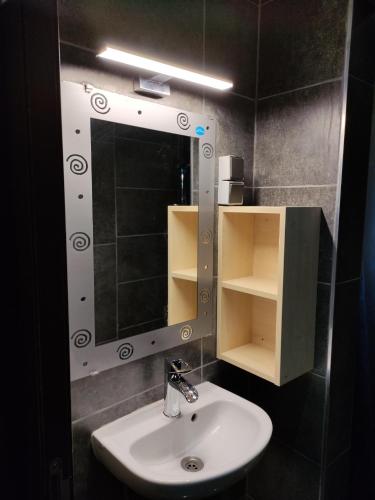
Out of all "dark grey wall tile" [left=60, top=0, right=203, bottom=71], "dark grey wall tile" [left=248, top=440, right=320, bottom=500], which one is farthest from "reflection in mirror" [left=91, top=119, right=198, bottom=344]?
"dark grey wall tile" [left=248, top=440, right=320, bottom=500]

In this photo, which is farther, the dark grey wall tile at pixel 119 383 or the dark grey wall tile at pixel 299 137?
the dark grey wall tile at pixel 299 137

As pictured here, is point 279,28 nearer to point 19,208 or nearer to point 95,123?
point 95,123

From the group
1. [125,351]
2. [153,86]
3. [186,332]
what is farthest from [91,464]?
[153,86]

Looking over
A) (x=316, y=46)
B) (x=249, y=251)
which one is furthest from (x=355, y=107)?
(x=249, y=251)

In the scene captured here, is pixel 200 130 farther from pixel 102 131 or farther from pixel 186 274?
pixel 186 274

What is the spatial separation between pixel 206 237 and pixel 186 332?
1.16ft

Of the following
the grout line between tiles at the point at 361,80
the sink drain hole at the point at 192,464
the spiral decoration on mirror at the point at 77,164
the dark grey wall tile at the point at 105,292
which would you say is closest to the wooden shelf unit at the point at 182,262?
the dark grey wall tile at the point at 105,292

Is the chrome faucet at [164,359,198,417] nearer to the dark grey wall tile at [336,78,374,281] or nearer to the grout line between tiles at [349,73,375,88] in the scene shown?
the dark grey wall tile at [336,78,374,281]

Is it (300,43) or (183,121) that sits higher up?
(300,43)

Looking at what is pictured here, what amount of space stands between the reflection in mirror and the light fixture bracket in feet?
0.37

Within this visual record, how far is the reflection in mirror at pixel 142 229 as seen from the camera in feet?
3.56

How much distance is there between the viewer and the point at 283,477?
4.92 feet

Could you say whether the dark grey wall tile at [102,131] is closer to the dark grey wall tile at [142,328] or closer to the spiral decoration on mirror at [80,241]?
the spiral decoration on mirror at [80,241]

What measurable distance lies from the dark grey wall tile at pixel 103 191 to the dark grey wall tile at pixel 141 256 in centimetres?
6
